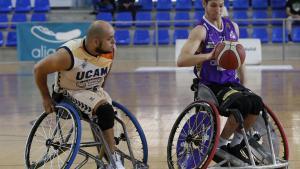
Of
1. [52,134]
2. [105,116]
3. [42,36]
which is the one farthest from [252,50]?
[105,116]

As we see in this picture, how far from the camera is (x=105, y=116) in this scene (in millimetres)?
4281

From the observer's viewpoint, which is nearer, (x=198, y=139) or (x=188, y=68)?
(x=198, y=139)

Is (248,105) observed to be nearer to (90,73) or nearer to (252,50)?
(90,73)

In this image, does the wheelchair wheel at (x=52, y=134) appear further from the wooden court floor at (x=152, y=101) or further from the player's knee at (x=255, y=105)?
the player's knee at (x=255, y=105)

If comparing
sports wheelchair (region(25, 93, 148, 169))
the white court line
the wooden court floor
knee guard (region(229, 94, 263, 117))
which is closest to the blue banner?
the wooden court floor

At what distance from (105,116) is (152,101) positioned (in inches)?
187

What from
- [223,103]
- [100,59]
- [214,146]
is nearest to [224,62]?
[223,103]

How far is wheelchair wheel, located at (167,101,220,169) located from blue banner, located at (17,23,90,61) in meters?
9.72

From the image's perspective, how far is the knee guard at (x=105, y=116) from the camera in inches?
168

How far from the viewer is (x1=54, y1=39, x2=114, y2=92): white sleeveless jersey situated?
4.39m

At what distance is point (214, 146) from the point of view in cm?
408

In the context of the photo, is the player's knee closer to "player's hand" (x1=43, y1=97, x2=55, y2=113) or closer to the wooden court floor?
the wooden court floor

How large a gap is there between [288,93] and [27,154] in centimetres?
576

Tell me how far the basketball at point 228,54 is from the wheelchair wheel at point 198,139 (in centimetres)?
30
